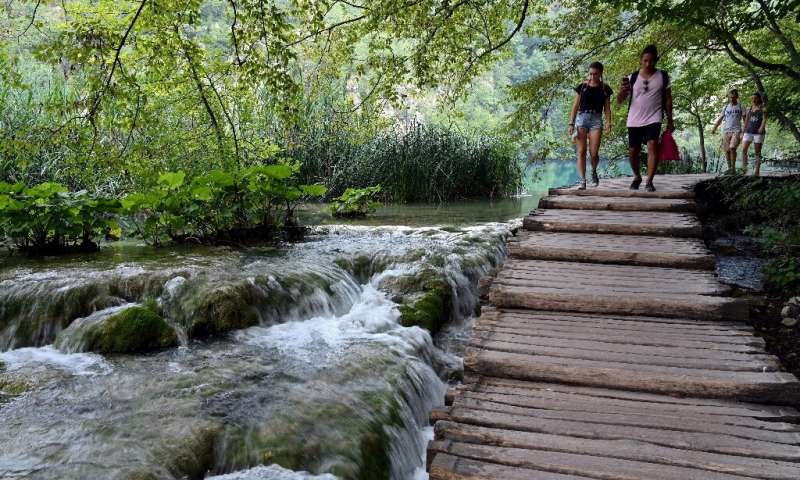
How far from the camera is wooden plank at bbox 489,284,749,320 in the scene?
11.4ft

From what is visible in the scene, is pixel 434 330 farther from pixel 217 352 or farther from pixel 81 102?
pixel 81 102

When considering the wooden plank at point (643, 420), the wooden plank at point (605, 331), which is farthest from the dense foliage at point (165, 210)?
the wooden plank at point (643, 420)

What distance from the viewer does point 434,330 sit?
17.4ft

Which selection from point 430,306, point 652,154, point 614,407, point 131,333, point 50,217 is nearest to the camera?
point 614,407

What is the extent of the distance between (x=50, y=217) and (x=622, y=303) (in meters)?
5.59

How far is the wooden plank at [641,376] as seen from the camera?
2664mm

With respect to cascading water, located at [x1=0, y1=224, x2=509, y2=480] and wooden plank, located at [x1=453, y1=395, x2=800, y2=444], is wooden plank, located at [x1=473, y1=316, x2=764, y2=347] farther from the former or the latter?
cascading water, located at [x1=0, y1=224, x2=509, y2=480]

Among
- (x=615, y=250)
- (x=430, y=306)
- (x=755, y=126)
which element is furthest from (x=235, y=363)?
(x=755, y=126)

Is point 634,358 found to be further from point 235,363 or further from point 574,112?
point 574,112

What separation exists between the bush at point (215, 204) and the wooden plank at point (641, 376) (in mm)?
4402

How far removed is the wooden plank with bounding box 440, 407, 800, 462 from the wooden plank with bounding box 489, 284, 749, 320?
Answer: 1.22 metres

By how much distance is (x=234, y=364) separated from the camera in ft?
13.2

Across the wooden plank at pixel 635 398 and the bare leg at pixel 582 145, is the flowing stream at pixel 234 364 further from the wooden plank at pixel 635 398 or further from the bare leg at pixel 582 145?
the bare leg at pixel 582 145

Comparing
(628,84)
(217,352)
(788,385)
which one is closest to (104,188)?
(217,352)
